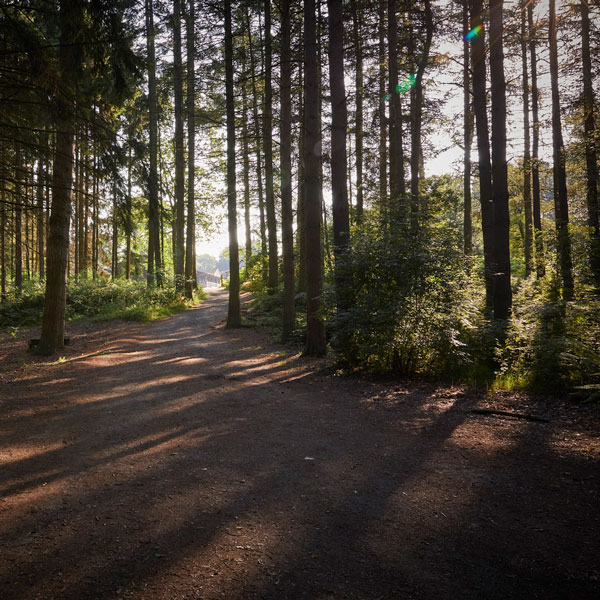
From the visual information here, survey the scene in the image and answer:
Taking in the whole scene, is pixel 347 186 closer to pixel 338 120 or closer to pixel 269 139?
pixel 338 120

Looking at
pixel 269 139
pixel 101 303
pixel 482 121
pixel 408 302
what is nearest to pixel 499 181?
pixel 482 121

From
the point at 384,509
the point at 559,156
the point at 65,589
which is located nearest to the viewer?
the point at 65,589

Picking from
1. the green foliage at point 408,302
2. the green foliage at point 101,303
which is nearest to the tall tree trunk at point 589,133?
the green foliage at point 408,302

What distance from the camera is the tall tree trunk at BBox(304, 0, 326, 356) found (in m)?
9.72

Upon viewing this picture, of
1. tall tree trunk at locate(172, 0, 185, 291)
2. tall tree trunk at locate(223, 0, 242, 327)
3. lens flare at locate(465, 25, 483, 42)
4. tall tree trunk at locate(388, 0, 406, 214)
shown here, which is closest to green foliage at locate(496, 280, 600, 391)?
tall tree trunk at locate(388, 0, 406, 214)

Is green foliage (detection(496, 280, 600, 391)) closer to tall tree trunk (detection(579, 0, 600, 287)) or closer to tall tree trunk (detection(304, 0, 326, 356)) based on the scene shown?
tall tree trunk (detection(304, 0, 326, 356))

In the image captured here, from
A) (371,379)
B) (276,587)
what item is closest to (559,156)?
(371,379)

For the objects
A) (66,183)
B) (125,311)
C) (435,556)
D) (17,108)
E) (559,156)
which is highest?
(559,156)

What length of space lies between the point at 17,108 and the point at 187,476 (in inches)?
302

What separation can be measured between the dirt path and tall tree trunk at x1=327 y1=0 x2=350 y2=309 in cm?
464

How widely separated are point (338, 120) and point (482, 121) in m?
3.83

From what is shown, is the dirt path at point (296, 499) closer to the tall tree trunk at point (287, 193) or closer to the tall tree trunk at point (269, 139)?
the tall tree trunk at point (287, 193)

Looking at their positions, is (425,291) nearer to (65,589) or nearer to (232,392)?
(232,392)

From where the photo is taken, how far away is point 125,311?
1711 cm
